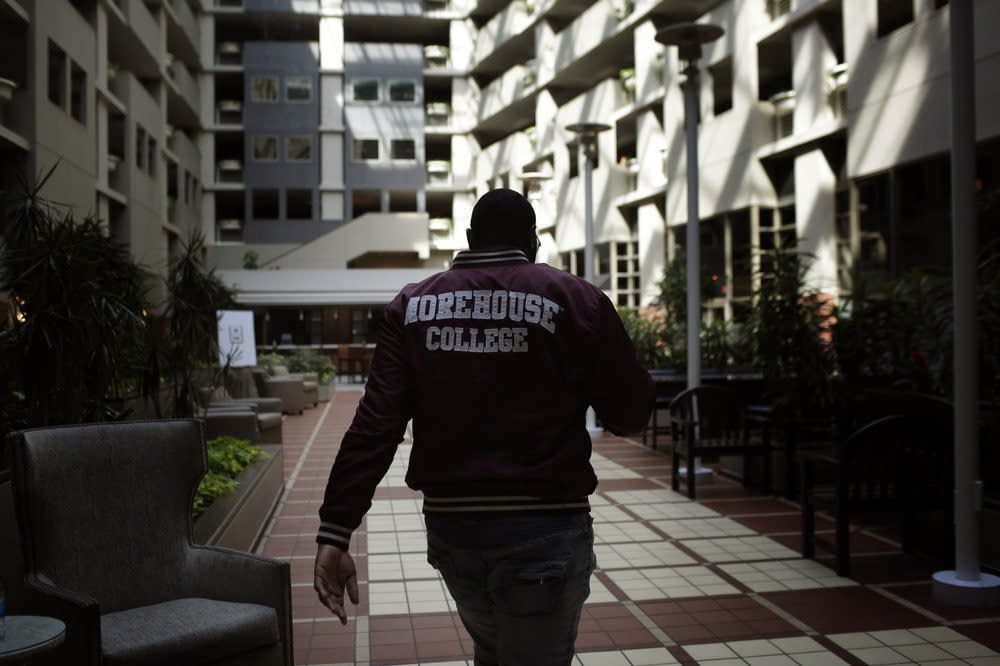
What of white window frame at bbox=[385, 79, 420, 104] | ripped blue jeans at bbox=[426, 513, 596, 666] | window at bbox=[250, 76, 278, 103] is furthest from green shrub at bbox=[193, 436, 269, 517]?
white window frame at bbox=[385, 79, 420, 104]

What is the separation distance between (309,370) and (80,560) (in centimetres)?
1938

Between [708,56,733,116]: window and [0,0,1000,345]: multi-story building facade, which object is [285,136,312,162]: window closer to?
[0,0,1000,345]: multi-story building facade

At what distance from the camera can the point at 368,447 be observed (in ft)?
6.90

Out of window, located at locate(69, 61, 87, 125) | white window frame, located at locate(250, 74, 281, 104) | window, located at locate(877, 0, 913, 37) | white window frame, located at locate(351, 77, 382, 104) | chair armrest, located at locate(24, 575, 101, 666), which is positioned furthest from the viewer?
white window frame, located at locate(351, 77, 382, 104)

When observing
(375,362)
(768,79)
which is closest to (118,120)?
(768,79)

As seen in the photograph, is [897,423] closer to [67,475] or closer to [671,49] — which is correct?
[67,475]

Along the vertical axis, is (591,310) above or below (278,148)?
below

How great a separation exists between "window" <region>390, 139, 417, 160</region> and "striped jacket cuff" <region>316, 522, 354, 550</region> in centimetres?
3975

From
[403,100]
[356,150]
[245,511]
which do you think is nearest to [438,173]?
[403,100]

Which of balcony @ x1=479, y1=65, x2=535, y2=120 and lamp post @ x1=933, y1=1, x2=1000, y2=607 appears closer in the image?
lamp post @ x1=933, y1=1, x2=1000, y2=607

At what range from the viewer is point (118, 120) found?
75.4ft

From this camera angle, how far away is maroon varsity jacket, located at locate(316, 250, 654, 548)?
2043 millimetres

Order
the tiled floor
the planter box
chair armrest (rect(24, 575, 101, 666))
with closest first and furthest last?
chair armrest (rect(24, 575, 101, 666))
the tiled floor
the planter box

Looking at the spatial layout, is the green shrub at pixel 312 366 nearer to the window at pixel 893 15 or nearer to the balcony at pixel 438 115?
the window at pixel 893 15
